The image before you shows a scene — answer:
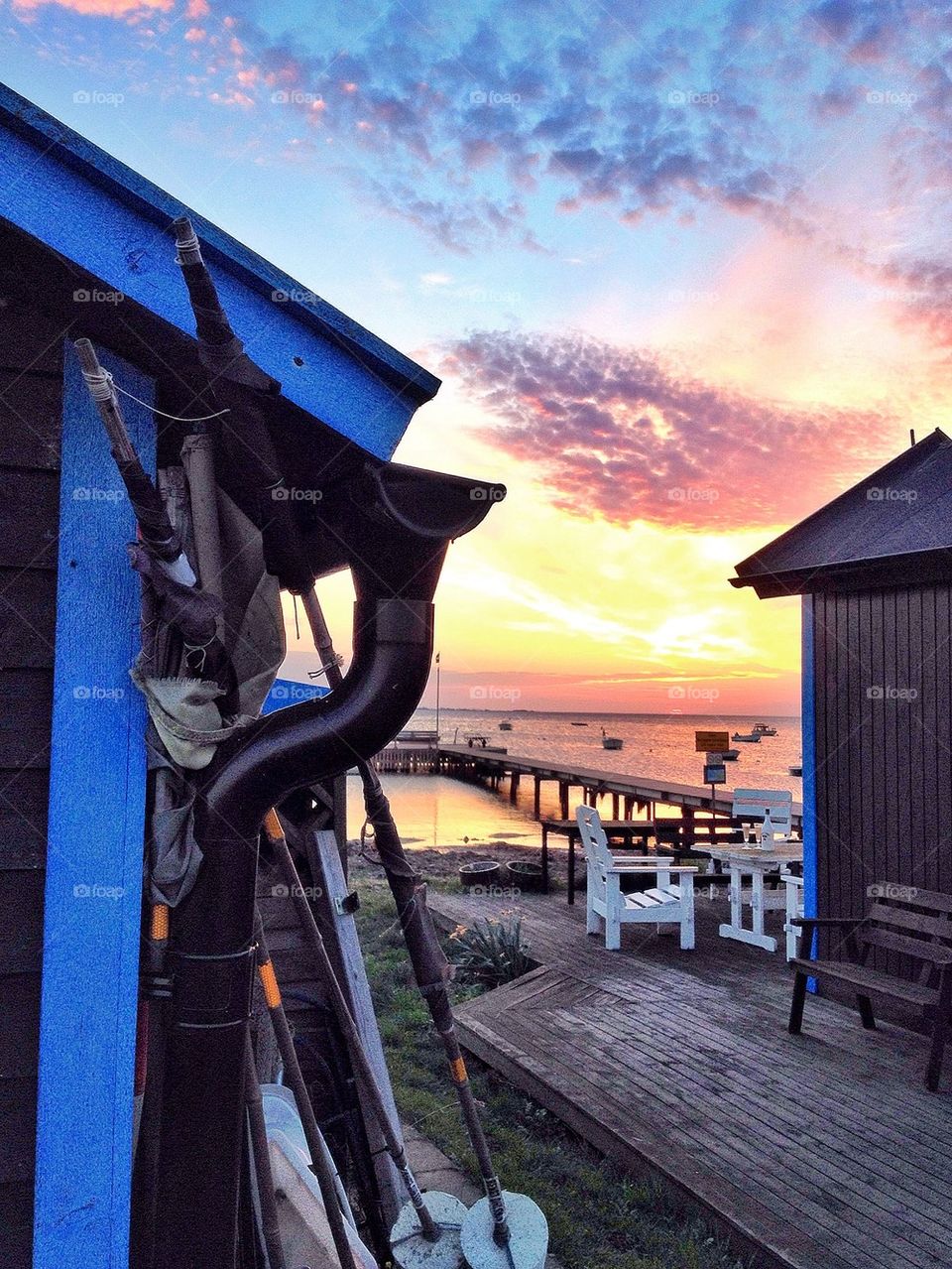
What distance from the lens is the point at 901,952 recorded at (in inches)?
240

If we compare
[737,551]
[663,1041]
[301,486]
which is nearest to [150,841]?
[301,486]

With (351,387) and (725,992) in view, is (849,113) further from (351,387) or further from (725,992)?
(725,992)

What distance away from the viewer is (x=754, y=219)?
8.25 m

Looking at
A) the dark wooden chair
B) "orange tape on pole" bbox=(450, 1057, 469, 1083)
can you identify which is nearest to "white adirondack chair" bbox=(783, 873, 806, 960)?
the dark wooden chair

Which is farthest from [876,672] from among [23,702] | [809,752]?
[23,702]

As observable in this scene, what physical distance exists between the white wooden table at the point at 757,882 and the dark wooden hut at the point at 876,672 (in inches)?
41.7

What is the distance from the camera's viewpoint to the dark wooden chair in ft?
16.5

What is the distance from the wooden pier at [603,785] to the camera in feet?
54.1

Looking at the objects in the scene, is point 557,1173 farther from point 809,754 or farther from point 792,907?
point 792,907

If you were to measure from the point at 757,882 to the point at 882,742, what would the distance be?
2.40m

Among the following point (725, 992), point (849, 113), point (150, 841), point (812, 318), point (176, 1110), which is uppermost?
point (849, 113)

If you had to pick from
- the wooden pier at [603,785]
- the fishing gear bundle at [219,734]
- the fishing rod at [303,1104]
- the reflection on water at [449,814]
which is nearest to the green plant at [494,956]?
the wooden pier at [603,785]

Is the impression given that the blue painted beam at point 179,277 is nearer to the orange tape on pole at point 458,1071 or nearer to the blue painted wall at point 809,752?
the orange tape on pole at point 458,1071

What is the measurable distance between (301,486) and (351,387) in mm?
498
